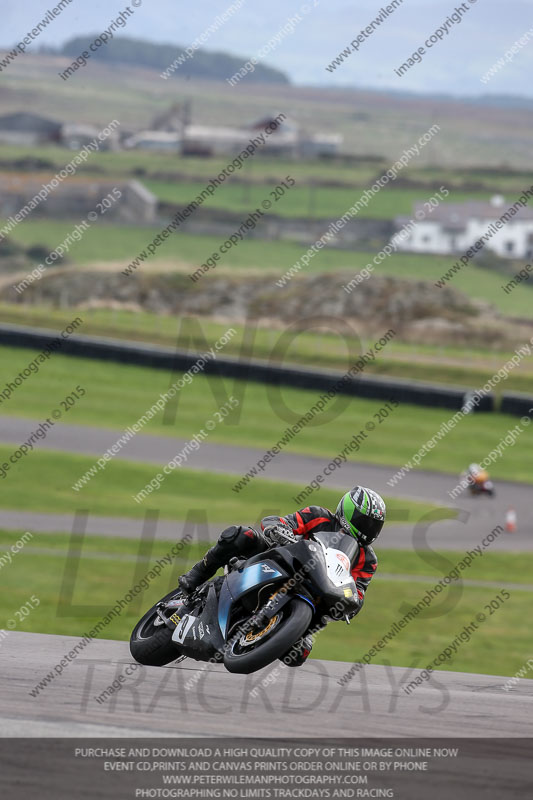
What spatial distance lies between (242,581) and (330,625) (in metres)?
8.99

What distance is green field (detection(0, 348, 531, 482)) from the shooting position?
28.4m

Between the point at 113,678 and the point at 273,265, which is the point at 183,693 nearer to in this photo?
the point at 113,678

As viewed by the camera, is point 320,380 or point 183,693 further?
point 320,380

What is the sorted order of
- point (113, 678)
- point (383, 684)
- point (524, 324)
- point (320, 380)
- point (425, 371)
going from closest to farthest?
point (113, 678)
point (383, 684)
point (320, 380)
point (425, 371)
point (524, 324)

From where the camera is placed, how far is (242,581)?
704 centimetres

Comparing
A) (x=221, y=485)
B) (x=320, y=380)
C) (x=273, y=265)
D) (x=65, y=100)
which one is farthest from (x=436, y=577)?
(x=65, y=100)

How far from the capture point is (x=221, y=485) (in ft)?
77.4

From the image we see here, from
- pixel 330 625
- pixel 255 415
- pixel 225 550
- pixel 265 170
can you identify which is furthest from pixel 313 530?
pixel 265 170

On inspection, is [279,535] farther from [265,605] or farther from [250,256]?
[250,256]

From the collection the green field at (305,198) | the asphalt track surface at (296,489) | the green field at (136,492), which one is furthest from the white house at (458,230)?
the green field at (136,492)

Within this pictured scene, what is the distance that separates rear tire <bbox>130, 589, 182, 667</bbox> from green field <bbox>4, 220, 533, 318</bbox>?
2281 inches

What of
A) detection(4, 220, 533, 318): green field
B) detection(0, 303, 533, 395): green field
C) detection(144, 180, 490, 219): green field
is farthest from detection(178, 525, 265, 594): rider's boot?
detection(144, 180, 490, 219): green field

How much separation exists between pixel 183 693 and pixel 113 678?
0.55 m

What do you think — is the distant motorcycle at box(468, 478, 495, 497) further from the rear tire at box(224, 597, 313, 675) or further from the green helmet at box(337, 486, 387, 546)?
the rear tire at box(224, 597, 313, 675)
